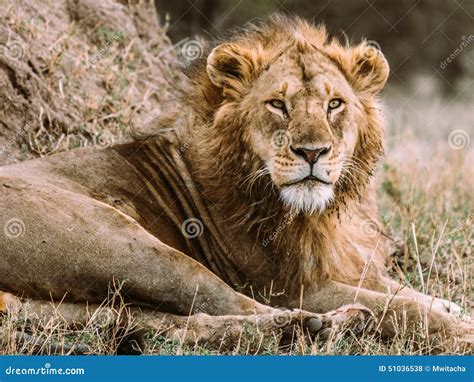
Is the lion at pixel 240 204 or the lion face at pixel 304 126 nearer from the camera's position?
the lion at pixel 240 204

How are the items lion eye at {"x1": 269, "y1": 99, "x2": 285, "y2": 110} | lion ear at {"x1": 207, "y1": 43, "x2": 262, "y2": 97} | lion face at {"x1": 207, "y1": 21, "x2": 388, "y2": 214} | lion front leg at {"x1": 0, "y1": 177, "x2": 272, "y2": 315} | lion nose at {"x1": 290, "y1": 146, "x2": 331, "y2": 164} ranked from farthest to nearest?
lion ear at {"x1": 207, "y1": 43, "x2": 262, "y2": 97}, lion eye at {"x1": 269, "y1": 99, "x2": 285, "y2": 110}, lion face at {"x1": 207, "y1": 21, "x2": 388, "y2": 214}, lion nose at {"x1": 290, "y1": 146, "x2": 331, "y2": 164}, lion front leg at {"x1": 0, "y1": 177, "x2": 272, "y2": 315}

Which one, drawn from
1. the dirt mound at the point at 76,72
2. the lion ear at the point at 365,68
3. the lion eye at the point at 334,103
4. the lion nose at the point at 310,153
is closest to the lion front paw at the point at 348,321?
the lion nose at the point at 310,153

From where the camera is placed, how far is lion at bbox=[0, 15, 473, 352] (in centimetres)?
637

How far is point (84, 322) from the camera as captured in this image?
20.8 ft

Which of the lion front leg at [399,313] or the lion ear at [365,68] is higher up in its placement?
the lion ear at [365,68]

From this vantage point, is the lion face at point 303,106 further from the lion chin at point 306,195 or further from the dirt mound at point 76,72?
the dirt mound at point 76,72

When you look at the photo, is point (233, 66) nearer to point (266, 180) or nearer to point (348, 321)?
point (266, 180)

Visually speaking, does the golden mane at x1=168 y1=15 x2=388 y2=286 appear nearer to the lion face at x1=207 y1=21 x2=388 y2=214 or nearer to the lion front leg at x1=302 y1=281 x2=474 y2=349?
the lion face at x1=207 y1=21 x2=388 y2=214

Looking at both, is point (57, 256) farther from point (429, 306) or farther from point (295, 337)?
point (429, 306)

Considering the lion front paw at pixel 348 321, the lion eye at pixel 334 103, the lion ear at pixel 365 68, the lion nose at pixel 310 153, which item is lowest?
the lion front paw at pixel 348 321

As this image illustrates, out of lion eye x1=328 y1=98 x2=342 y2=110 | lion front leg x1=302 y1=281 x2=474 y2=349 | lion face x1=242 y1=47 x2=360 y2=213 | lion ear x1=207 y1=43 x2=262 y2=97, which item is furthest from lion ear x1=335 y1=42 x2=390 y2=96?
lion front leg x1=302 y1=281 x2=474 y2=349

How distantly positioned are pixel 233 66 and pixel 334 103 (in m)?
0.72

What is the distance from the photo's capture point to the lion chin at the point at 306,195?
666 cm


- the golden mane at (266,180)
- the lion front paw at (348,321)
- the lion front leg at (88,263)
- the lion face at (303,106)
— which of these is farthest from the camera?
the golden mane at (266,180)
